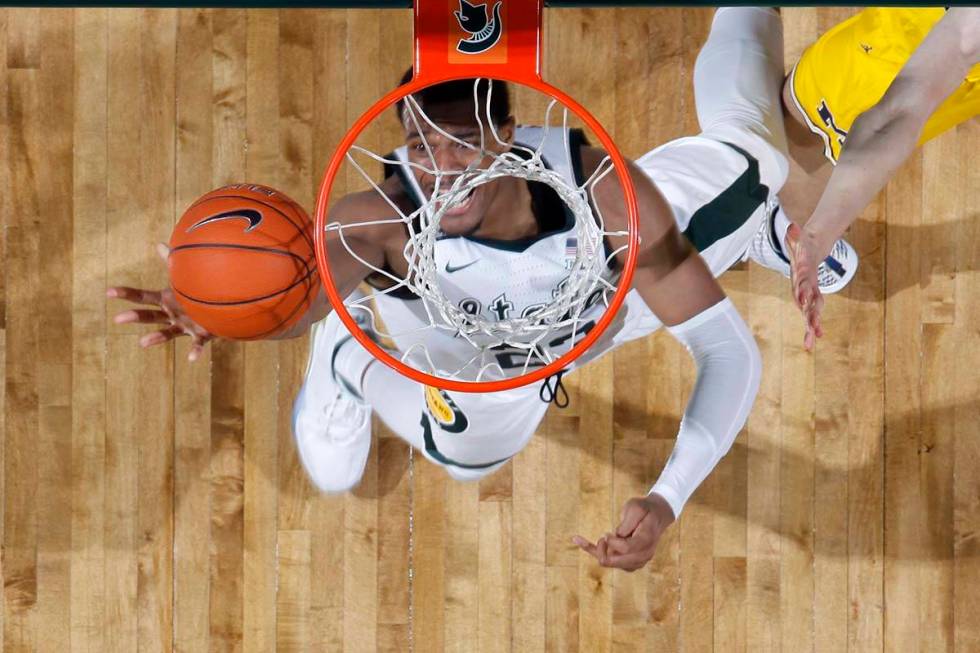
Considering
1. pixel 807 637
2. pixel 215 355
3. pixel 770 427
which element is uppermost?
pixel 215 355

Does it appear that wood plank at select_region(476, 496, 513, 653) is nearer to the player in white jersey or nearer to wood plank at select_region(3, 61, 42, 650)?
the player in white jersey

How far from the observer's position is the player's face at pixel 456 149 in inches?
66.8

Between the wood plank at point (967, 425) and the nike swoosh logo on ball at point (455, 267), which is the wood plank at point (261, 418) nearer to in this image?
the nike swoosh logo on ball at point (455, 267)

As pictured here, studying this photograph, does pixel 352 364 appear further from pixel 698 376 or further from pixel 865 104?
pixel 865 104

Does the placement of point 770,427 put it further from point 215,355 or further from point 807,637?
point 215,355

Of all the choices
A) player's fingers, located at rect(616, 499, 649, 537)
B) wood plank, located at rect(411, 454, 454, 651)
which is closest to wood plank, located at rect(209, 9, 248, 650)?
wood plank, located at rect(411, 454, 454, 651)

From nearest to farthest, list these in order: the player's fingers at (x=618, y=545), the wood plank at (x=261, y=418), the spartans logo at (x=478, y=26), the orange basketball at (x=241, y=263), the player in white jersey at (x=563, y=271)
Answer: the spartans logo at (x=478, y=26) < the orange basketball at (x=241, y=263) < the player in white jersey at (x=563, y=271) < the player's fingers at (x=618, y=545) < the wood plank at (x=261, y=418)

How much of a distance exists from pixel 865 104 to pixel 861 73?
0.20ft

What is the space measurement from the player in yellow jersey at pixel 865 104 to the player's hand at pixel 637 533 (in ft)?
1.64

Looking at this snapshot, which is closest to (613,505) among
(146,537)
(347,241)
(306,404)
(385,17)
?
(306,404)

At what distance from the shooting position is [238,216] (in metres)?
1.61

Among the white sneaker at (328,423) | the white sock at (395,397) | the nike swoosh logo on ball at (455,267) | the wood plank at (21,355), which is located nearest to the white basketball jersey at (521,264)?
the nike swoosh logo on ball at (455,267)

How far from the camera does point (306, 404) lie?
7.14 feet

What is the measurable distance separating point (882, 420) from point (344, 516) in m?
1.28
